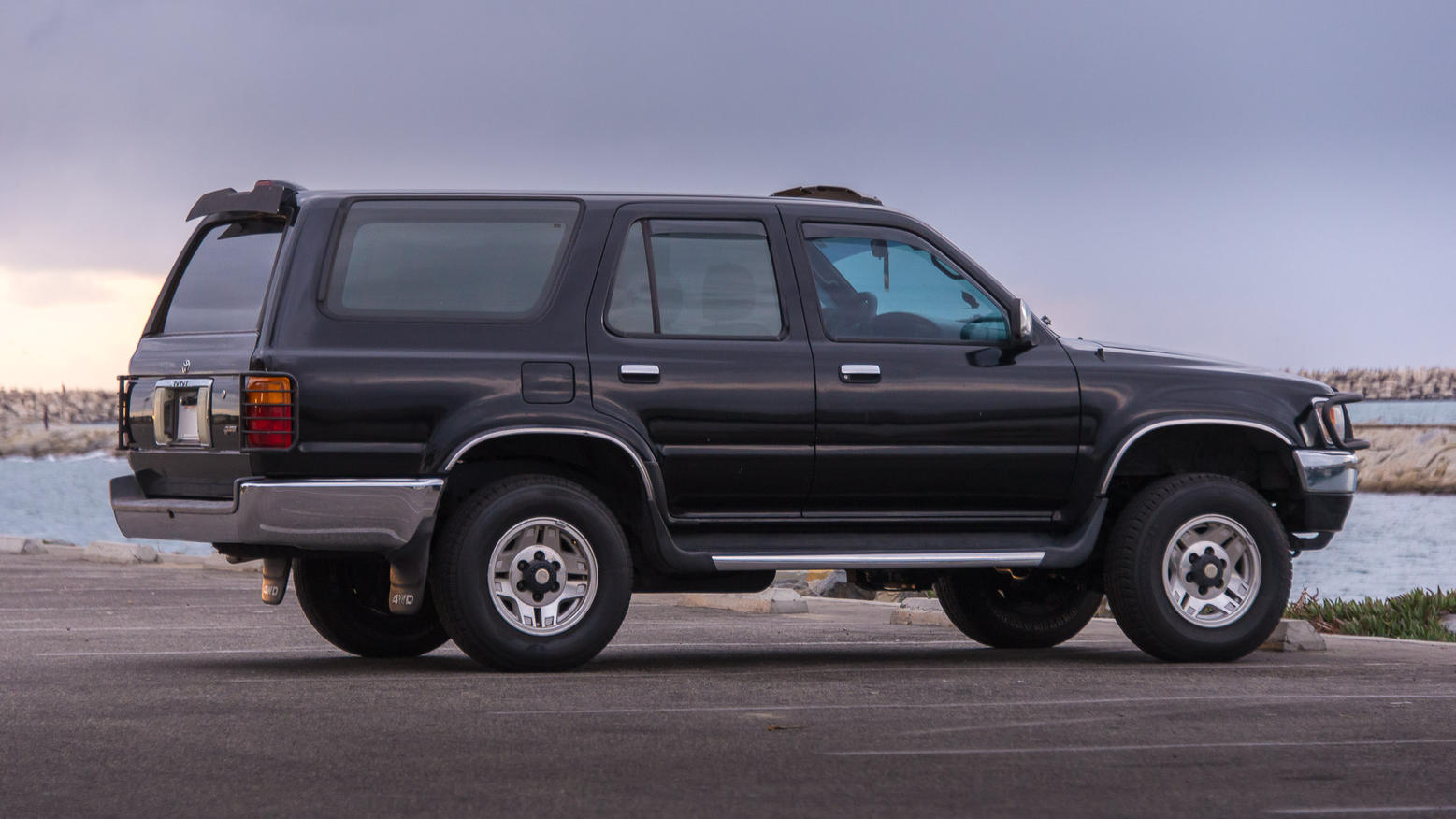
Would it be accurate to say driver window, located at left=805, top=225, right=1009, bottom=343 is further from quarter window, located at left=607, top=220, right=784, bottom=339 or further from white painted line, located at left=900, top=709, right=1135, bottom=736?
white painted line, located at left=900, top=709, right=1135, bottom=736

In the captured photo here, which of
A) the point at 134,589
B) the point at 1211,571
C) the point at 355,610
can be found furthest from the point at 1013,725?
the point at 134,589

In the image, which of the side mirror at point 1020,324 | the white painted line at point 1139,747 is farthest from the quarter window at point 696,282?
the white painted line at point 1139,747

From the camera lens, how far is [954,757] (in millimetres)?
6262

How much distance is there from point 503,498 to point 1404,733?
3867 millimetres

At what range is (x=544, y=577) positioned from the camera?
8797 mm

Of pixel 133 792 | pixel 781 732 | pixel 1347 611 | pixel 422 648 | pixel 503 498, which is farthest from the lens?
pixel 1347 611

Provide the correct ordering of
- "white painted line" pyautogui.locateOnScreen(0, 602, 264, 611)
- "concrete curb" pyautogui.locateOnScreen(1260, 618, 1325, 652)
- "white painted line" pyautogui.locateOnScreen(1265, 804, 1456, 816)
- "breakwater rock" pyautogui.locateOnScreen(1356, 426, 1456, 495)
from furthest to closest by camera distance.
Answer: "breakwater rock" pyautogui.locateOnScreen(1356, 426, 1456, 495)
"white painted line" pyautogui.locateOnScreen(0, 602, 264, 611)
"concrete curb" pyautogui.locateOnScreen(1260, 618, 1325, 652)
"white painted line" pyautogui.locateOnScreen(1265, 804, 1456, 816)

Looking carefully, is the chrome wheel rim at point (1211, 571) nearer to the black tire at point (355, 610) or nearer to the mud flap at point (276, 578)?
the black tire at point (355, 610)

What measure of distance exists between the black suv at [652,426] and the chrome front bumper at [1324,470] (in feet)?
0.05

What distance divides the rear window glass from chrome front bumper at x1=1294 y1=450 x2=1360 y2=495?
5.11m

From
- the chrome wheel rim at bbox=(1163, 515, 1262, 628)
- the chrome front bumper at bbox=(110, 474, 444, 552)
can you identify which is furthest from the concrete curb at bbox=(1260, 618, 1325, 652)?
the chrome front bumper at bbox=(110, 474, 444, 552)

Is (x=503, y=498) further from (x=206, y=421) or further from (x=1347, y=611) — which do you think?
(x=1347, y=611)

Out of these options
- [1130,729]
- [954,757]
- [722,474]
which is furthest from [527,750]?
[722,474]

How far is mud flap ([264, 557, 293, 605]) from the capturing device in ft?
29.8
